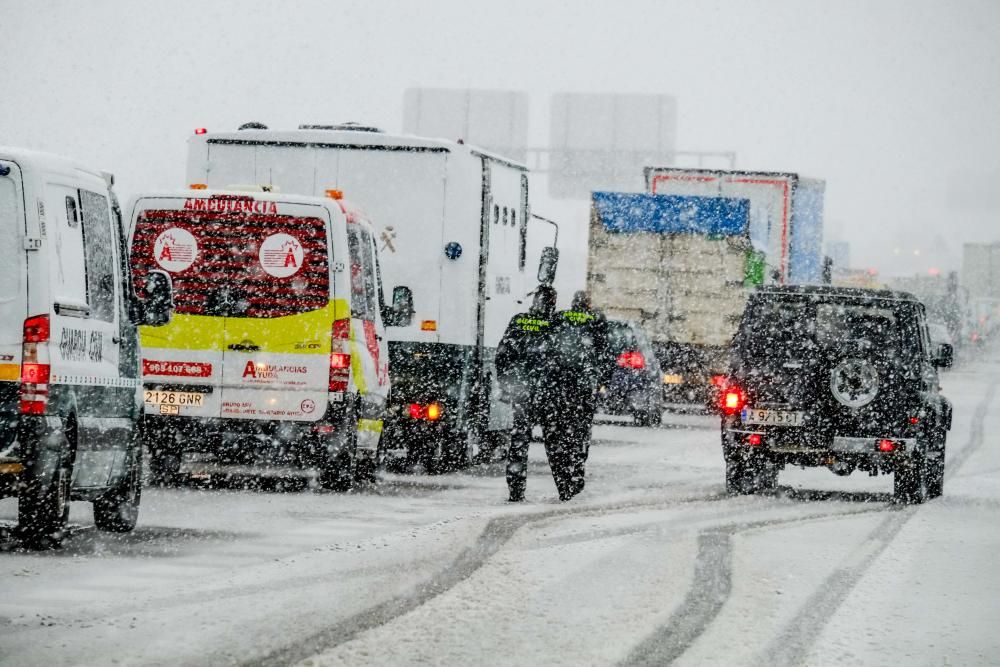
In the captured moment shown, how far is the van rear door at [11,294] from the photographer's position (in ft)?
31.9

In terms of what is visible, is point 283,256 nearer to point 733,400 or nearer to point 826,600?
point 733,400

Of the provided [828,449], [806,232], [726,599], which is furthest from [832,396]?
[806,232]

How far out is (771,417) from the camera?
1534cm

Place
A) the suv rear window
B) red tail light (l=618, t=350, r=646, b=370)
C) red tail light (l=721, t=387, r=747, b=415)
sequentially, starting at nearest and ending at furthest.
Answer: red tail light (l=721, t=387, r=747, b=415)
the suv rear window
red tail light (l=618, t=350, r=646, b=370)

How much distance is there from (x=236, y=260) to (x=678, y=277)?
17.1 meters

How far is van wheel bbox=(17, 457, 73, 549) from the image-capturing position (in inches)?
392

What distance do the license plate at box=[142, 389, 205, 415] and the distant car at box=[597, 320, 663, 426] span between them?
12.4m

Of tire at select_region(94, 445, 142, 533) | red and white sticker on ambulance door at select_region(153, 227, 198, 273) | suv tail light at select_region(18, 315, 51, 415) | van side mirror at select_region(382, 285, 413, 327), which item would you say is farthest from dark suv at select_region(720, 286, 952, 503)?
suv tail light at select_region(18, 315, 51, 415)

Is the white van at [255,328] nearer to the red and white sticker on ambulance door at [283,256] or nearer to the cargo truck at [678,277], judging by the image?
the red and white sticker on ambulance door at [283,256]

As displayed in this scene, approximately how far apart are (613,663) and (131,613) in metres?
2.24

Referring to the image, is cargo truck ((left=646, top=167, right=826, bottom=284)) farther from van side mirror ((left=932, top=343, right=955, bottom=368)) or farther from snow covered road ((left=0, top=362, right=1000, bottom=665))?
snow covered road ((left=0, top=362, right=1000, bottom=665))

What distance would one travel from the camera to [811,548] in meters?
11.7

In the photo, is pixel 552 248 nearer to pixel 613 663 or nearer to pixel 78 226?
pixel 78 226

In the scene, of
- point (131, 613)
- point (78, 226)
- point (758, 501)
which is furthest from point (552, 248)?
point (131, 613)
